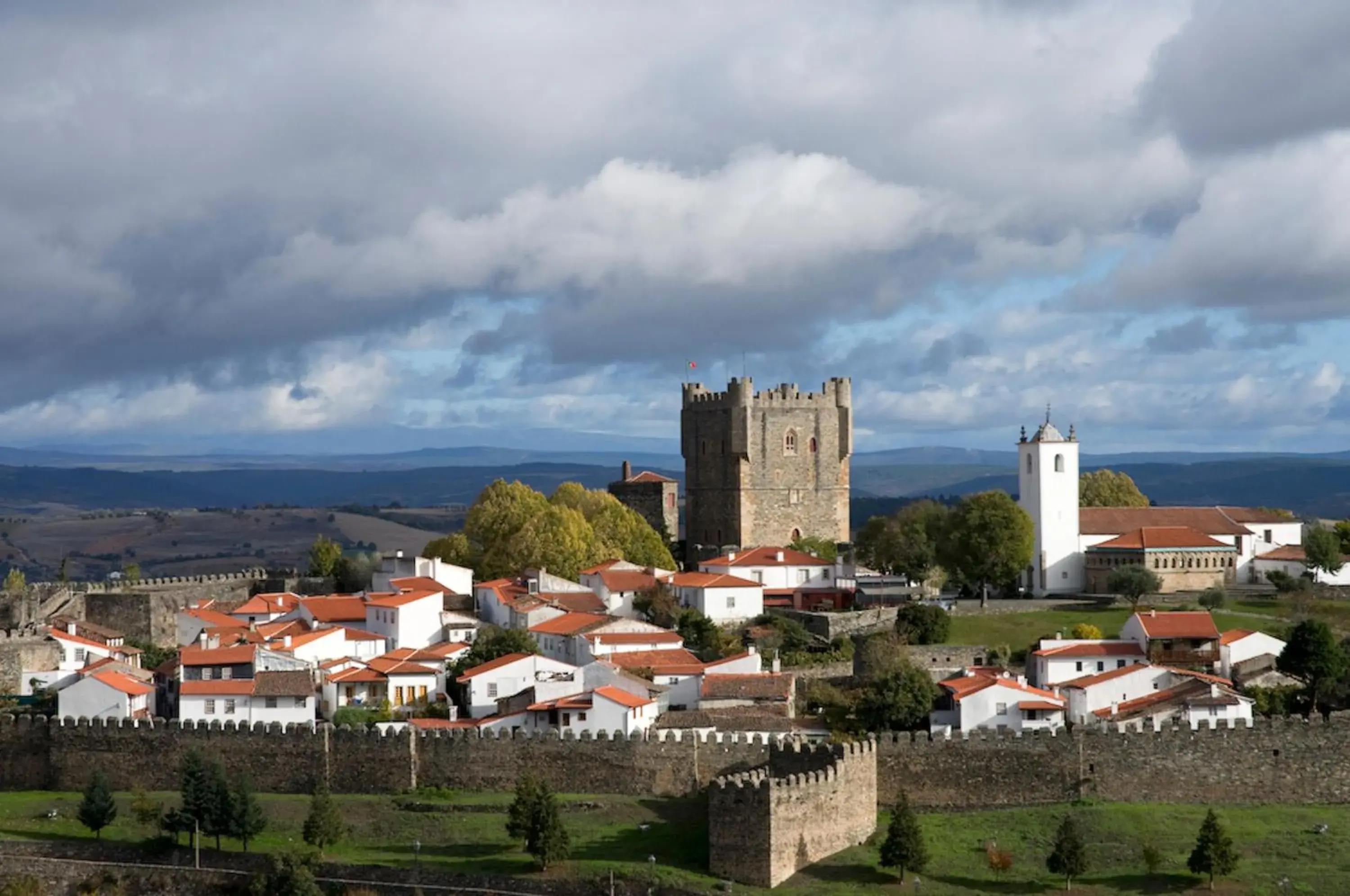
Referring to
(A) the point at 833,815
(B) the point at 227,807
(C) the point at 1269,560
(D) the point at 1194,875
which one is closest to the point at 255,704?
(B) the point at 227,807

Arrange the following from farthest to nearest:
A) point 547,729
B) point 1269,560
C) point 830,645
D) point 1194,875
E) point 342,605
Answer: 1. point 1269,560
2. point 342,605
3. point 830,645
4. point 547,729
5. point 1194,875

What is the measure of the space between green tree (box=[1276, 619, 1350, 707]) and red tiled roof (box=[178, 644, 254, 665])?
26363 millimetres

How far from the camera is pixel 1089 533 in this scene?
6656 centimetres

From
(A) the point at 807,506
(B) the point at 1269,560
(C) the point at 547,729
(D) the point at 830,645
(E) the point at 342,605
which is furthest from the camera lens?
(A) the point at 807,506

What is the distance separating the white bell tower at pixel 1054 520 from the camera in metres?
65.8

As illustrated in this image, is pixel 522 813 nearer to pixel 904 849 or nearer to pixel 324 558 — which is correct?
pixel 904 849

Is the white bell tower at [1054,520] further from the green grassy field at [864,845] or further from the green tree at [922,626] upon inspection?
the green grassy field at [864,845]

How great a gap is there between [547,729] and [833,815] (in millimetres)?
8896

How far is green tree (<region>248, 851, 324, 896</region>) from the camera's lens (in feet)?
126

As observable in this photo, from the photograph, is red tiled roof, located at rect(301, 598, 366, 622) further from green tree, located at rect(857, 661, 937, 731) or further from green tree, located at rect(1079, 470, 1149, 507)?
green tree, located at rect(1079, 470, 1149, 507)

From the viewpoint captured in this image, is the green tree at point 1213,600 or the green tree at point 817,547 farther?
the green tree at point 817,547

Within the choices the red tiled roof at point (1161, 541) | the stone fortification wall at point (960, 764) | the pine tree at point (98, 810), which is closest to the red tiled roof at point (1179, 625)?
the stone fortification wall at point (960, 764)

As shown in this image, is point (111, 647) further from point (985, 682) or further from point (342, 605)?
point (985, 682)

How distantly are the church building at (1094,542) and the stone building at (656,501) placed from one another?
14941mm
